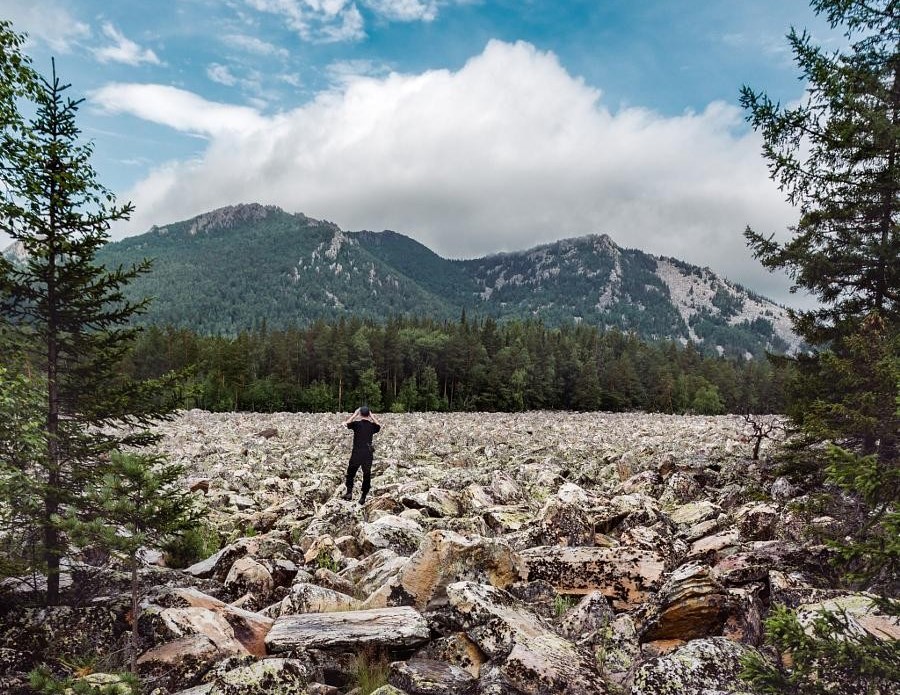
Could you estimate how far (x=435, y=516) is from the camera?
1220cm

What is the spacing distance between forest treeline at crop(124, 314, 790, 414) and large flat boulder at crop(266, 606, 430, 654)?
2957 inches

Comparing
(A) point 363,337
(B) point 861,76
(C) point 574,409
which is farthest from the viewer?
(C) point 574,409

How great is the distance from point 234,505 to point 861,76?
1719 cm

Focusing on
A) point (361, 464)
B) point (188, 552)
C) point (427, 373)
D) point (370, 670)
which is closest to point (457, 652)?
point (370, 670)

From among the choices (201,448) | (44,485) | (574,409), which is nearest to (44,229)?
(44,485)

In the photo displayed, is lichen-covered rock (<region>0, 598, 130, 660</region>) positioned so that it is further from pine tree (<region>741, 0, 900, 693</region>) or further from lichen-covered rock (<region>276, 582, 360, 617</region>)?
pine tree (<region>741, 0, 900, 693</region>)

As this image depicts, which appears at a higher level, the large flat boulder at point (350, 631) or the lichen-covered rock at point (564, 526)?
the lichen-covered rock at point (564, 526)

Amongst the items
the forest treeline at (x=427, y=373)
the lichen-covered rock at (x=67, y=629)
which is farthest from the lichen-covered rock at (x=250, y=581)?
the forest treeline at (x=427, y=373)

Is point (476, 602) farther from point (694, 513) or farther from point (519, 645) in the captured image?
point (694, 513)

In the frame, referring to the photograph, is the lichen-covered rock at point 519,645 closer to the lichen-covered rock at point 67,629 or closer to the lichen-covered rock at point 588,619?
the lichen-covered rock at point 588,619

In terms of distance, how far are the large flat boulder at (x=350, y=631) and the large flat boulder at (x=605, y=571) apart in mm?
2373

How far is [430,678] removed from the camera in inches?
204

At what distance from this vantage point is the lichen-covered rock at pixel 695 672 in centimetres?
466

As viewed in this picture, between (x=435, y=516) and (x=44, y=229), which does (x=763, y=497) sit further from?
(x=44, y=229)
